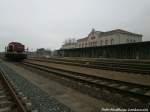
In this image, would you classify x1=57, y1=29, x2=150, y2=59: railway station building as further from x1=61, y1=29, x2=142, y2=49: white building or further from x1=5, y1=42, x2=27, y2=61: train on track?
x1=5, y1=42, x2=27, y2=61: train on track

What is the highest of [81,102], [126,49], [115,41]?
[115,41]

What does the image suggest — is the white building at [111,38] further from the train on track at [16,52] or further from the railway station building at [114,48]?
the train on track at [16,52]

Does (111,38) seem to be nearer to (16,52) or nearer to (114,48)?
(114,48)

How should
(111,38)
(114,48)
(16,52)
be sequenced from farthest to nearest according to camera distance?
Answer: 1. (111,38)
2. (114,48)
3. (16,52)

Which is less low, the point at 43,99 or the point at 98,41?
the point at 98,41

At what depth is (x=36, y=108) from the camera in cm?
529

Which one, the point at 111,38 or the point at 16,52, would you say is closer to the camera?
the point at 16,52

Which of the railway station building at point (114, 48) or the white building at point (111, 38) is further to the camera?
the white building at point (111, 38)

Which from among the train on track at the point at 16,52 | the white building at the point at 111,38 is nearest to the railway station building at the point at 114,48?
the white building at the point at 111,38

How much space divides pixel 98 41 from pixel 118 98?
225ft

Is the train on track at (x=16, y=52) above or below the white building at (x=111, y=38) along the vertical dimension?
below

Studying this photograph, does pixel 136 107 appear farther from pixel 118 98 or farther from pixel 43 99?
pixel 43 99

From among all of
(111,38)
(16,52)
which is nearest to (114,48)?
(16,52)

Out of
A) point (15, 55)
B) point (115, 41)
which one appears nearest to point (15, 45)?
point (15, 55)
